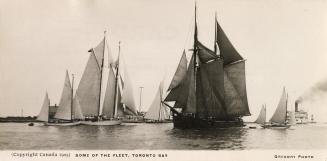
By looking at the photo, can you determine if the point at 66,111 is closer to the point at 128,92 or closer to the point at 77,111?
the point at 77,111

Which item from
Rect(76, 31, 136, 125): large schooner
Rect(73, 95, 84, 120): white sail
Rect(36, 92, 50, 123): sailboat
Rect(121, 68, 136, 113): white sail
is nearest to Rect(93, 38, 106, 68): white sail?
Rect(76, 31, 136, 125): large schooner

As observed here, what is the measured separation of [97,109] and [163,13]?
2.39 feet

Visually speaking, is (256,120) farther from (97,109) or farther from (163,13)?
(97,109)

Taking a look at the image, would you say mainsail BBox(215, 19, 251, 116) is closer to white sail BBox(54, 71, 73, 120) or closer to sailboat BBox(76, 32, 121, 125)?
sailboat BBox(76, 32, 121, 125)

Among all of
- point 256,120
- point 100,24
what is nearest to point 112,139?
point 100,24

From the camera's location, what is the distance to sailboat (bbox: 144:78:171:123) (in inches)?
101

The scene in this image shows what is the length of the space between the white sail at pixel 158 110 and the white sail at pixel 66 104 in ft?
1.28

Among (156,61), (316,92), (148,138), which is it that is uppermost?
(156,61)

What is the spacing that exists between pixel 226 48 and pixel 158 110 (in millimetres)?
521

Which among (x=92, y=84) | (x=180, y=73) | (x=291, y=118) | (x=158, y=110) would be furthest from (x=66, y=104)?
(x=291, y=118)

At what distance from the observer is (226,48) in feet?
8.43

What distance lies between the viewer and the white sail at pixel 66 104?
2.47 metres

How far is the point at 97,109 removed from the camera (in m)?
2.89

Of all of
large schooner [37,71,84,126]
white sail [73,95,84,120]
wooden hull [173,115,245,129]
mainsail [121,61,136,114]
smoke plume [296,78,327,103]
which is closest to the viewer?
smoke plume [296,78,327,103]
